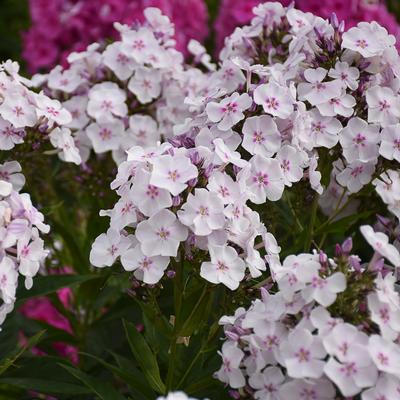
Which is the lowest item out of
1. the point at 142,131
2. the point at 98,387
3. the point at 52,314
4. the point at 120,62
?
the point at 52,314

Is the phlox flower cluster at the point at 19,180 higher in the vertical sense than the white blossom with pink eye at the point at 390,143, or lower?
lower

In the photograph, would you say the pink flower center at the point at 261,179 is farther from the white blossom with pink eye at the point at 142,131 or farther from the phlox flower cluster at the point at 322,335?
the white blossom with pink eye at the point at 142,131

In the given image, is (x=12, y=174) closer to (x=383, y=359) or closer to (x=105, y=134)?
(x=105, y=134)

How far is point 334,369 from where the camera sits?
1318mm

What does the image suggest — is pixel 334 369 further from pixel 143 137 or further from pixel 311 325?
pixel 143 137

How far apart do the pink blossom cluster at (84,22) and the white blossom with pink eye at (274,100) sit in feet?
4.67

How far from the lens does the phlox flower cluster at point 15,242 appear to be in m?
1.56

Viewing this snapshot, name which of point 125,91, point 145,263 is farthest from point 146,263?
point 125,91

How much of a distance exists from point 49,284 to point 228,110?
596 mm

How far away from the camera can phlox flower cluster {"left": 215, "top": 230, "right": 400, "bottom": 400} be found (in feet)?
4.35

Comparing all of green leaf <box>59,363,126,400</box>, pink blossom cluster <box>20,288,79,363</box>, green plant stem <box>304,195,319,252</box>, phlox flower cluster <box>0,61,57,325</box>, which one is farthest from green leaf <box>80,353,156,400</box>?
pink blossom cluster <box>20,288,79,363</box>

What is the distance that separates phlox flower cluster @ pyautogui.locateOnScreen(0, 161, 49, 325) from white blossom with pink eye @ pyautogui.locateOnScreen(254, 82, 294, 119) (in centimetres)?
51

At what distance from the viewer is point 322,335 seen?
1.35 metres

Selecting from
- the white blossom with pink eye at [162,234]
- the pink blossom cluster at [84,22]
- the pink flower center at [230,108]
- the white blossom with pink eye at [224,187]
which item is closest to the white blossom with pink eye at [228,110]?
the pink flower center at [230,108]
